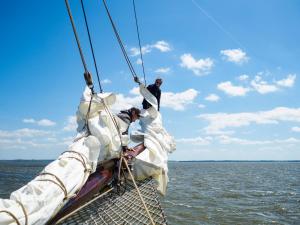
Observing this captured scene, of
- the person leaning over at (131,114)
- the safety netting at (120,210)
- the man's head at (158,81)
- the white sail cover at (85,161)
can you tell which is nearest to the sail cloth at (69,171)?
the white sail cover at (85,161)

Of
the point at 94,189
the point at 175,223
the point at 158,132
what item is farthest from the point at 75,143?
the point at 175,223

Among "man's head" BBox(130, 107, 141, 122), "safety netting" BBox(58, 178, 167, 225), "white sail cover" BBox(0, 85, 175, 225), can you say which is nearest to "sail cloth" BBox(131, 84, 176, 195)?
"white sail cover" BBox(0, 85, 175, 225)

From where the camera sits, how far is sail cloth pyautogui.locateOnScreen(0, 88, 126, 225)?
2.23 m

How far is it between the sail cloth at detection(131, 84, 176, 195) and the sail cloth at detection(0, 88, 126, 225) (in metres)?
0.79

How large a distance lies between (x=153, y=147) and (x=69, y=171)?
7.09 feet

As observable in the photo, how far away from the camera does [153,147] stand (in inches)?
191

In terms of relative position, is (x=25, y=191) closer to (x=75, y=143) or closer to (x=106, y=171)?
(x=75, y=143)

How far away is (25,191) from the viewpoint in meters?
2.37

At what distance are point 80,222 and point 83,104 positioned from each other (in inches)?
54.1

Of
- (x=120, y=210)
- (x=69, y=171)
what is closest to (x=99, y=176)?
(x=120, y=210)

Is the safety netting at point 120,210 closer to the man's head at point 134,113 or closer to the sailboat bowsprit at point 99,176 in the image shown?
the sailboat bowsprit at point 99,176

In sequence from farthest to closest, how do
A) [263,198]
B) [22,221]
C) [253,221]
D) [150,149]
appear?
[263,198], [253,221], [150,149], [22,221]

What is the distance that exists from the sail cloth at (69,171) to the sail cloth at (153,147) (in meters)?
0.79

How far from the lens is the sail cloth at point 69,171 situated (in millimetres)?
2229
